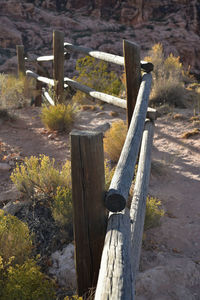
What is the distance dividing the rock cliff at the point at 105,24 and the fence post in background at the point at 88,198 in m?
14.7

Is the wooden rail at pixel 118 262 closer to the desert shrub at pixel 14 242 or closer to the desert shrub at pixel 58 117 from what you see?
→ the desert shrub at pixel 14 242

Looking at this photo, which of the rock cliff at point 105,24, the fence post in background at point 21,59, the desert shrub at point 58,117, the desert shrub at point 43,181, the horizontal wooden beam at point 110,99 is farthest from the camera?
the rock cliff at point 105,24

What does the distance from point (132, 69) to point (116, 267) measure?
8.62 ft

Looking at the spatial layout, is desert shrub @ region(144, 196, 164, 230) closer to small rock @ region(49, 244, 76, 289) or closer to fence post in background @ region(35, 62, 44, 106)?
small rock @ region(49, 244, 76, 289)

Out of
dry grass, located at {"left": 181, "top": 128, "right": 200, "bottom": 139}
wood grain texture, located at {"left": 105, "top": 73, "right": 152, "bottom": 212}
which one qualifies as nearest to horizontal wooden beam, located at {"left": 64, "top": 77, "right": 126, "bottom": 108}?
wood grain texture, located at {"left": 105, "top": 73, "right": 152, "bottom": 212}

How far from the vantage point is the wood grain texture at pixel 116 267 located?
92 cm

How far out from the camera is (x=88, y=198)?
1.36m

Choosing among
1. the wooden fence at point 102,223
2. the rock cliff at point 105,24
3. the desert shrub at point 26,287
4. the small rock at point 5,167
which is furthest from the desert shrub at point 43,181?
the rock cliff at point 105,24

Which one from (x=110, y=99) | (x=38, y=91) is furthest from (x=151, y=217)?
(x=38, y=91)

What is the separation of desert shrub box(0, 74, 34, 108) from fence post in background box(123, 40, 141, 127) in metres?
3.31

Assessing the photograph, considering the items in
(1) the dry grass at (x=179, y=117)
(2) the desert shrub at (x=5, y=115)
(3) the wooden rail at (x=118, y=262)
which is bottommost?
(1) the dry grass at (x=179, y=117)

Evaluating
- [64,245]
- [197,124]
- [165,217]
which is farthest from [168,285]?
[197,124]

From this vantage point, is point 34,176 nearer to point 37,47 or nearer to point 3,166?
point 3,166

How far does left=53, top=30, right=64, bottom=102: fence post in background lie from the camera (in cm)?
502
